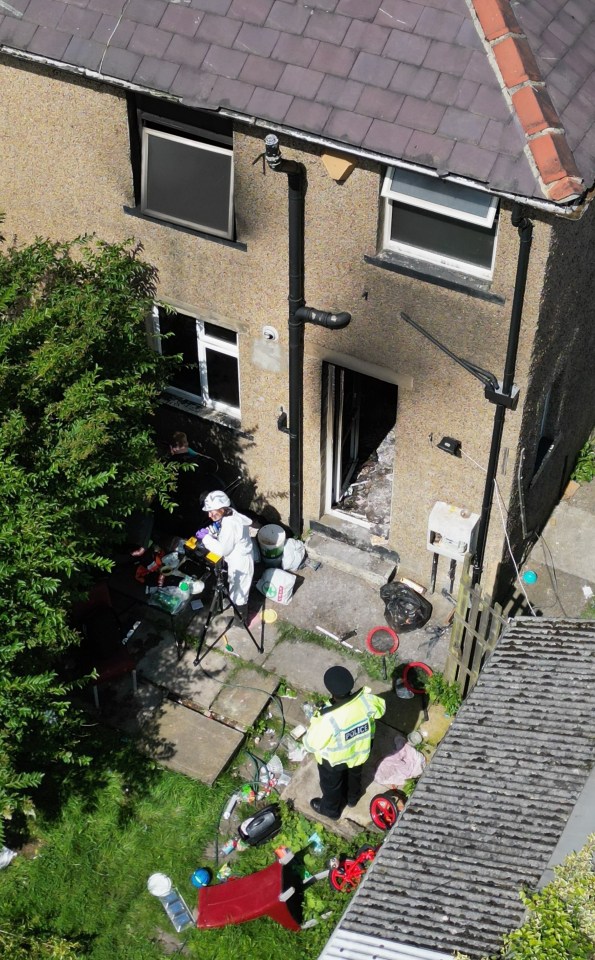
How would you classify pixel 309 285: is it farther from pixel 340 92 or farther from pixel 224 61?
pixel 224 61

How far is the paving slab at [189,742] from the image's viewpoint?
9742 mm

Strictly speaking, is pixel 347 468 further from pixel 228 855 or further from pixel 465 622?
pixel 228 855

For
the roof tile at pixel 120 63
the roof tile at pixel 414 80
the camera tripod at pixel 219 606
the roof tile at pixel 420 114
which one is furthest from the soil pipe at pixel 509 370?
the roof tile at pixel 120 63

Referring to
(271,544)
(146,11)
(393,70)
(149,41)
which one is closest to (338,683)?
(271,544)

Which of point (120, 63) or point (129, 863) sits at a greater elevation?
point (120, 63)

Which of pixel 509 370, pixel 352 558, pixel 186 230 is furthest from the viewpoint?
pixel 352 558

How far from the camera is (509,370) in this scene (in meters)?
9.08

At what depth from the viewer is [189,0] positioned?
30.3ft

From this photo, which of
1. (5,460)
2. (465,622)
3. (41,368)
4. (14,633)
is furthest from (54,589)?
(465,622)

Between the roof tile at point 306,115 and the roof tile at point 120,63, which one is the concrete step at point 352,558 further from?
the roof tile at point 120,63

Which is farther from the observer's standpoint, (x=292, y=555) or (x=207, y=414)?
(x=207, y=414)

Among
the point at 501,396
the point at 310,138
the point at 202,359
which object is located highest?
the point at 310,138

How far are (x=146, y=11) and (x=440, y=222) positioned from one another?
11.3ft

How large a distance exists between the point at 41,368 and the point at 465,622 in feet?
15.1
